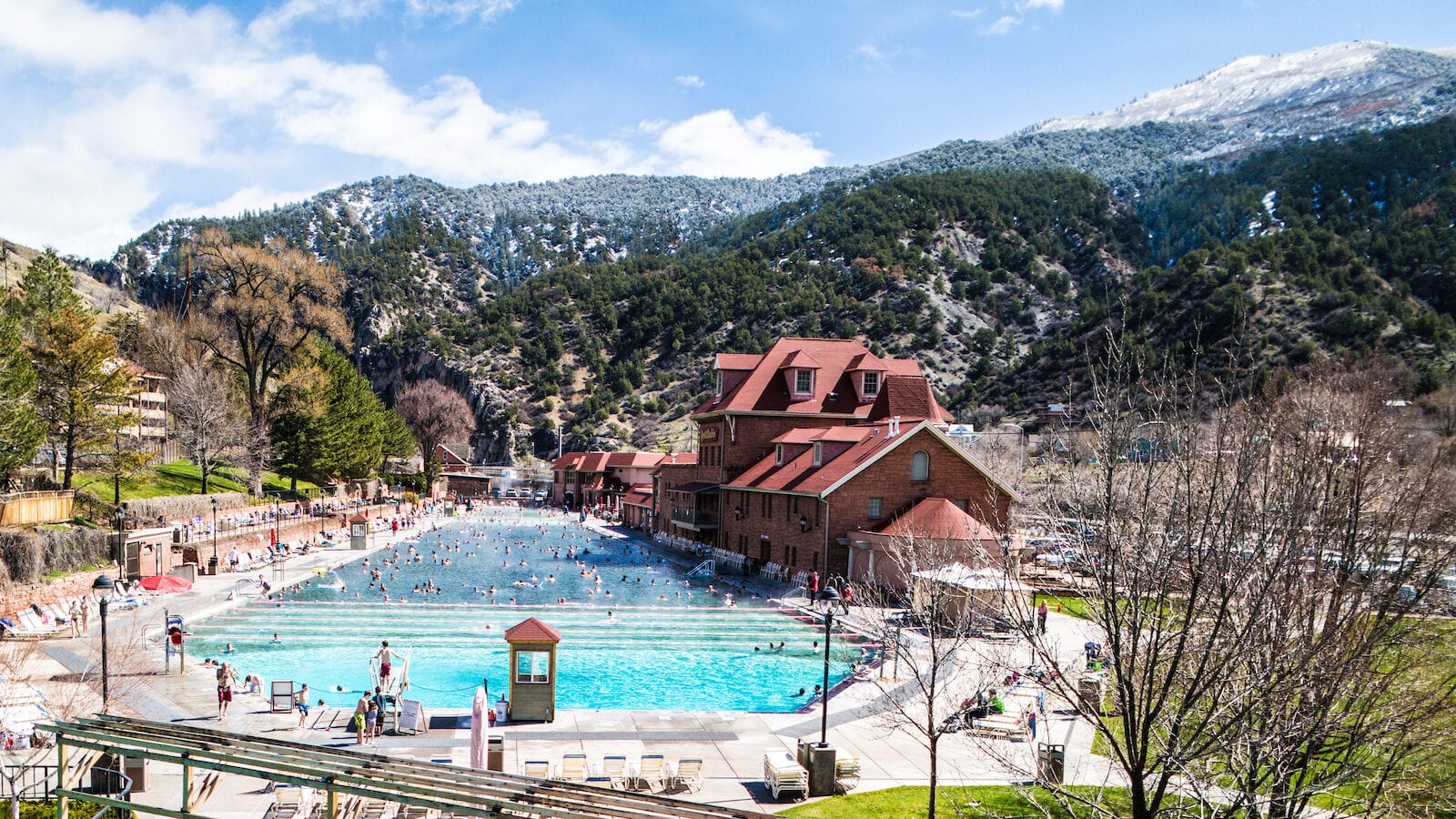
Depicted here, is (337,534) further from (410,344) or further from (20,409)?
(410,344)

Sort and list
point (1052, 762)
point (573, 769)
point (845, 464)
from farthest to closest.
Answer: point (845, 464)
point (573, 769)
point (1052, 762)

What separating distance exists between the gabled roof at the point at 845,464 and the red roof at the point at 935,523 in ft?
8.50

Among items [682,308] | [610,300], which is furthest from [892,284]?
[610,300]

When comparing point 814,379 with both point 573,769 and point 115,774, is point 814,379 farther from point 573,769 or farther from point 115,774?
point 115,774

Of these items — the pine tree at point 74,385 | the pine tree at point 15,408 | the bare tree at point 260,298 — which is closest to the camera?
the pine tree at point 15,408

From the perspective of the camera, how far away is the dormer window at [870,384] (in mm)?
56125

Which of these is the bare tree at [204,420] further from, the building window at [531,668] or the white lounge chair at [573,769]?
the white lounge chair at [573,769]

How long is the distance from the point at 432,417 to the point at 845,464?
93.2 meters

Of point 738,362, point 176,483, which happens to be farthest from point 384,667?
point 176,483

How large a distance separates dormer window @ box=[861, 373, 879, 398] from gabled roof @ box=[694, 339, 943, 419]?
566mm

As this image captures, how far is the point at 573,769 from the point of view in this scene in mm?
16375

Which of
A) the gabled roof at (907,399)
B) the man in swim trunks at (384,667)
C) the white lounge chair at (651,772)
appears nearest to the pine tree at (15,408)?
the man in swim trunks at (384,667)

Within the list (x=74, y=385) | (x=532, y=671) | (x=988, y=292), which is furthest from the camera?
(x=988, y=292)

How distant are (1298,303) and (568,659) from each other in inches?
3093
